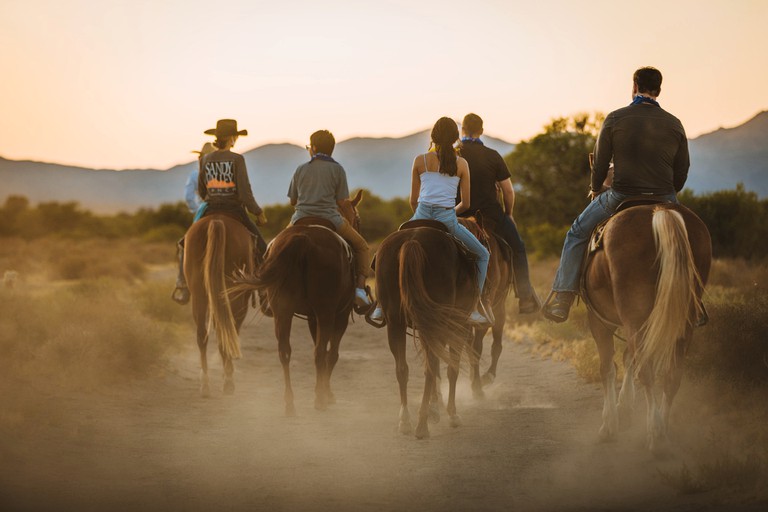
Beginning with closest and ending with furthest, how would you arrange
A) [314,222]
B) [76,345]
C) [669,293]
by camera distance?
1. [669,293]
2. [314,222]
3. [76,345]

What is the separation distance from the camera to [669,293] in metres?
7.46

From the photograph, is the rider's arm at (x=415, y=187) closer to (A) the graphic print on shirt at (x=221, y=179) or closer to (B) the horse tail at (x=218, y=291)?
(B) the horse tail at (x=218, y=291)

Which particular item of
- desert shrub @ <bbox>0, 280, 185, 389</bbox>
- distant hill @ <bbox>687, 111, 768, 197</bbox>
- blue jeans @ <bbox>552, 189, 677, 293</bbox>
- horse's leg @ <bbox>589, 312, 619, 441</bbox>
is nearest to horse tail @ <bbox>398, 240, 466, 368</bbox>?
blue jeans @ <bbox>552, 189, 677, 293</bbox>

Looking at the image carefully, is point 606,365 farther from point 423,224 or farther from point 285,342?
point 285,342

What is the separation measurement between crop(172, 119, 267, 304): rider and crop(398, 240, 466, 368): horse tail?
11.8ft

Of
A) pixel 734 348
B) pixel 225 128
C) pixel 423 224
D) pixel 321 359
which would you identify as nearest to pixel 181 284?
pixel 225 128

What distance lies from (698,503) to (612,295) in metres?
2.67

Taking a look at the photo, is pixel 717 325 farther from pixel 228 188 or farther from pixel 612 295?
pixel 228 188

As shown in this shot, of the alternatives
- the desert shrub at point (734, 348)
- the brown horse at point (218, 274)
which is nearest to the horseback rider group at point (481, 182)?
the brown horse at point (218, 274)

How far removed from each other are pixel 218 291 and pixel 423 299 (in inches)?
136

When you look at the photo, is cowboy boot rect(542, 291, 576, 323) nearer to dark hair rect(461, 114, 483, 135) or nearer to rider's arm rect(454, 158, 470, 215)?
rider's arm rect(454, 158, 470, 215)

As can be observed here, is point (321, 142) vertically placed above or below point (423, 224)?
above

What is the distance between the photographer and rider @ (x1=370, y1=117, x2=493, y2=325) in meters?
9.32

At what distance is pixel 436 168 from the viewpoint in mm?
9359
